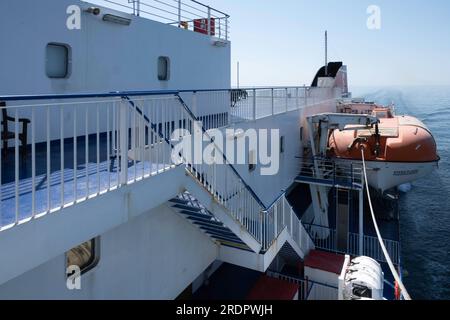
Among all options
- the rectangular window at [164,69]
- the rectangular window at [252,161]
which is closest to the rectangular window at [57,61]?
the rectangular window at [164,69]

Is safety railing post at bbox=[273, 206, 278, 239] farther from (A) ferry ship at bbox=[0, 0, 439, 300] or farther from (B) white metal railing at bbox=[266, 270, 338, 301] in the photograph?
(B) white metal railing at bbox=[266, 270, 338, 301]

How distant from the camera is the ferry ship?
12.1 ft

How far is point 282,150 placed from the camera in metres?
13.5

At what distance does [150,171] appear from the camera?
4562 mm

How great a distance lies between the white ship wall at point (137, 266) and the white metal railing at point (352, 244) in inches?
307

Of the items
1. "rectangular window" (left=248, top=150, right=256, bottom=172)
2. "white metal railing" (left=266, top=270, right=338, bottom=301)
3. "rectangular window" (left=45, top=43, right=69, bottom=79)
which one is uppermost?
"rectangular window" (left=45, top=43, right=69, bottom=79)

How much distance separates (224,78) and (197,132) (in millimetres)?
8587

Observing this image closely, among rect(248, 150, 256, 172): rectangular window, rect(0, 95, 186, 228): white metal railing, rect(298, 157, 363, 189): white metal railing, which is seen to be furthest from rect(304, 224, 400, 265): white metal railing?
rect(0, 95, 186, 228): white metal railing

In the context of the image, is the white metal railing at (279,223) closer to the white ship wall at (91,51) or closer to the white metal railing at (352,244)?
the white metal railing at (352,244)

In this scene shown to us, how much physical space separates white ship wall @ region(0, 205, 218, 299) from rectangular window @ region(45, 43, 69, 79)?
11.5 feet

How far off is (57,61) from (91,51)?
0.85m

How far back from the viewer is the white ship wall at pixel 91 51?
6.43 m

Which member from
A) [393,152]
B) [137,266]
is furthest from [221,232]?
[393,152]
